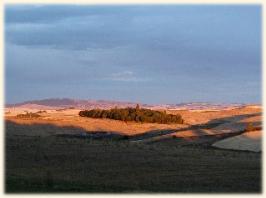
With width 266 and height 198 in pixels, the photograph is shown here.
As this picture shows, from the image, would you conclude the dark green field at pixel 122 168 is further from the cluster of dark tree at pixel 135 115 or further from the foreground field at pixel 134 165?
the cluster of dark tree at pixel 135 115

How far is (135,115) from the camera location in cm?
5969

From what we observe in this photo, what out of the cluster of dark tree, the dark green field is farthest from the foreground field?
the cluster of dark tree

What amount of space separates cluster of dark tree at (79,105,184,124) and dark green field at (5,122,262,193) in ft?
69.3

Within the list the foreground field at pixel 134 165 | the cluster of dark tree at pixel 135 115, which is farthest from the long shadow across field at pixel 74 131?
the cluster of dark tree at pixel 135 115

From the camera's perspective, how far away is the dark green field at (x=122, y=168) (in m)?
17.9

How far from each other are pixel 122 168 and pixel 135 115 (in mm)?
35068

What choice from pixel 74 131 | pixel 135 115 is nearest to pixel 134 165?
pixel 74 131

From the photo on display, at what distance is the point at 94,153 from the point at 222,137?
41.5ft

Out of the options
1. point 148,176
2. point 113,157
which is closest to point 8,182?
point 148,176

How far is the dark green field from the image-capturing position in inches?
703

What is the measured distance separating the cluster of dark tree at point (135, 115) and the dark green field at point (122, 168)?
69.3 ft

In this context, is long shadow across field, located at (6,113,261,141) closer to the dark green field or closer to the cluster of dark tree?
the cluster of dark tree

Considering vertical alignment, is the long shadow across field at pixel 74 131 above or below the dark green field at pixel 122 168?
above

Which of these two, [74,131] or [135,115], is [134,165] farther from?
[135,115]
